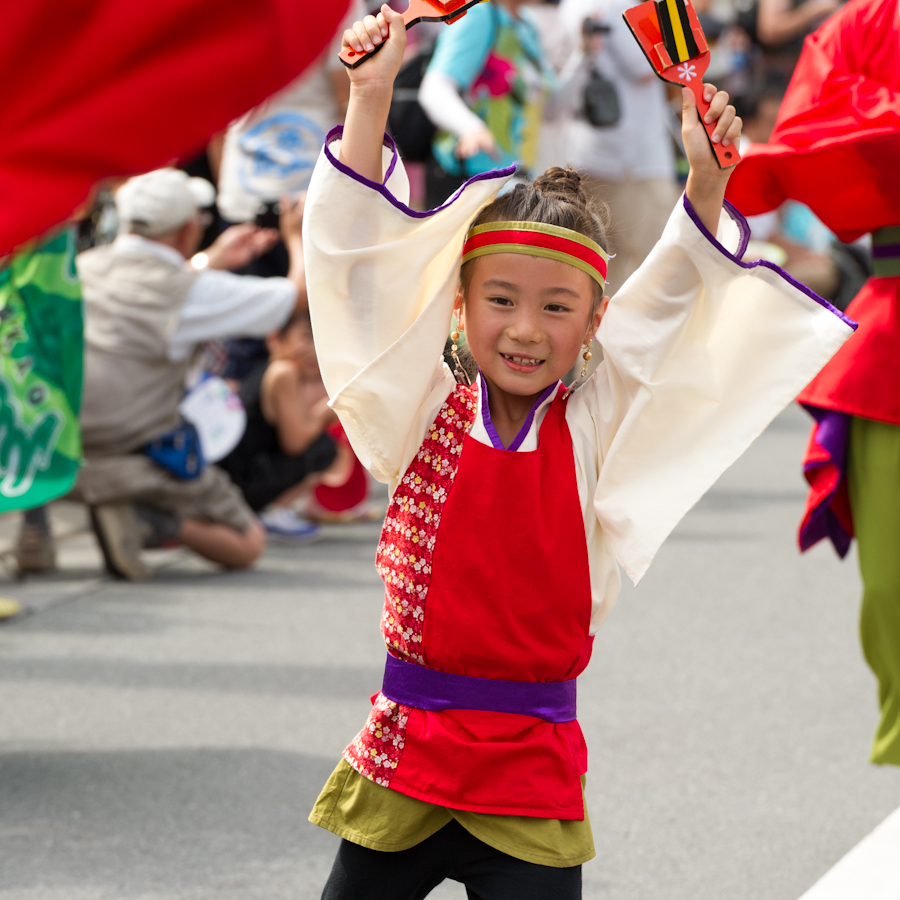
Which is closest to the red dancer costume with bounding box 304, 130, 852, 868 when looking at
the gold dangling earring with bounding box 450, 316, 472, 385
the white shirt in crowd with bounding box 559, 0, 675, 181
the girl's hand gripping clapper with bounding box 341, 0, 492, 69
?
the gold dangling earring with bounding box 450, 316, 472, 385

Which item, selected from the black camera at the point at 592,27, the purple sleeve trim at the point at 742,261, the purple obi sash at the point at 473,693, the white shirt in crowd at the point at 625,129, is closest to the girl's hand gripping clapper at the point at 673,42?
the purple sleeve trim at the point at 742,261

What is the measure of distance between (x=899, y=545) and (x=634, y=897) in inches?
32.6

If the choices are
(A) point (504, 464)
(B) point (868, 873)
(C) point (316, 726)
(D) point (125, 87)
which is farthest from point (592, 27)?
(D) point (125, 87)

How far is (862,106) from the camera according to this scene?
271 cm

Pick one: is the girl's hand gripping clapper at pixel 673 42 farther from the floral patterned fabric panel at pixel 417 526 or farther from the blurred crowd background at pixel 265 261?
the blurred crowd background at pixel 265 261

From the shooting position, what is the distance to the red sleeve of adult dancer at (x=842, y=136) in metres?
2.65

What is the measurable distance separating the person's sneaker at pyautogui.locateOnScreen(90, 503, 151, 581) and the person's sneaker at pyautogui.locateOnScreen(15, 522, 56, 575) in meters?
0.22

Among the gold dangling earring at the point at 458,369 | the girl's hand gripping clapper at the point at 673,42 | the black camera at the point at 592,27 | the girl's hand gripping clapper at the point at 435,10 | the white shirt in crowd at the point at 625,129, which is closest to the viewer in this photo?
the girl's hand gripping clapper at the point at 435,10

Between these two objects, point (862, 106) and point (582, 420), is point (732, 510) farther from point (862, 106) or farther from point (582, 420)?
point (582, 420)

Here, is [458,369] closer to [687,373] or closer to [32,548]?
[687,373]

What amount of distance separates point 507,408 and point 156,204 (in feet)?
10.5

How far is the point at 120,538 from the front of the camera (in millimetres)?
5020

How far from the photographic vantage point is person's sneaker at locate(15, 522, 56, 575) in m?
5.13

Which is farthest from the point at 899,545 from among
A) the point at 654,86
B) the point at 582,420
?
the point at 654,86
